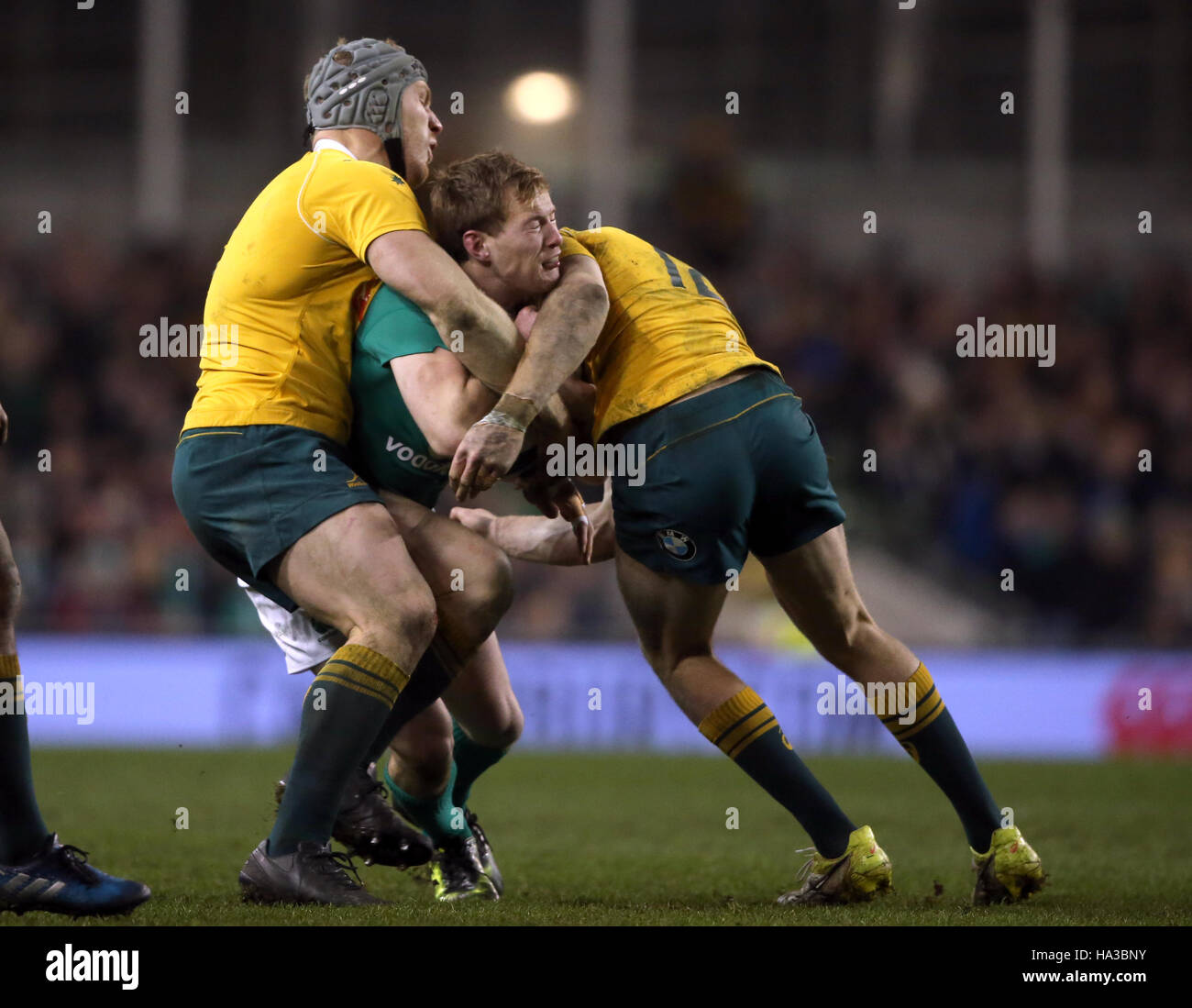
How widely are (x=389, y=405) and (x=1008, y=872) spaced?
2087 millimetres

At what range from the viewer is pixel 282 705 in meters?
11.1

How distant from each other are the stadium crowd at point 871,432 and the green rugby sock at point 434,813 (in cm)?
666

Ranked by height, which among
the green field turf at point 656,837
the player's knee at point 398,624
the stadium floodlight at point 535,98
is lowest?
the green field turf at point 656,837

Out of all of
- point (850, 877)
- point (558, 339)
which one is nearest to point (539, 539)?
point (558, 339)

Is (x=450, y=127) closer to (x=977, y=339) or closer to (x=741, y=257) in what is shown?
(x=741, y=257)

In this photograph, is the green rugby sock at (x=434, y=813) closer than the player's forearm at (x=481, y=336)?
No

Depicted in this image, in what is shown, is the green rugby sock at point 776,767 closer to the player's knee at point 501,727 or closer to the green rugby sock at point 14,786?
the player's knee at point 501,727

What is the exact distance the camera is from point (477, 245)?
4152 millimetres

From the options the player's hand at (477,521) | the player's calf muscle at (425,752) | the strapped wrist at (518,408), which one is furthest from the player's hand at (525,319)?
the player's calf muscle at (425,752)

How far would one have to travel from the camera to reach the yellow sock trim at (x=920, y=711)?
4367 millimetres

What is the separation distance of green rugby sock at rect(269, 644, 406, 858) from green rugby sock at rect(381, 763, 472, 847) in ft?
2.39

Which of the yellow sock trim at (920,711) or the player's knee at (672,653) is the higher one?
the player's knee at (672,653)

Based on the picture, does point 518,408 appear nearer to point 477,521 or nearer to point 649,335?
point 649,335
